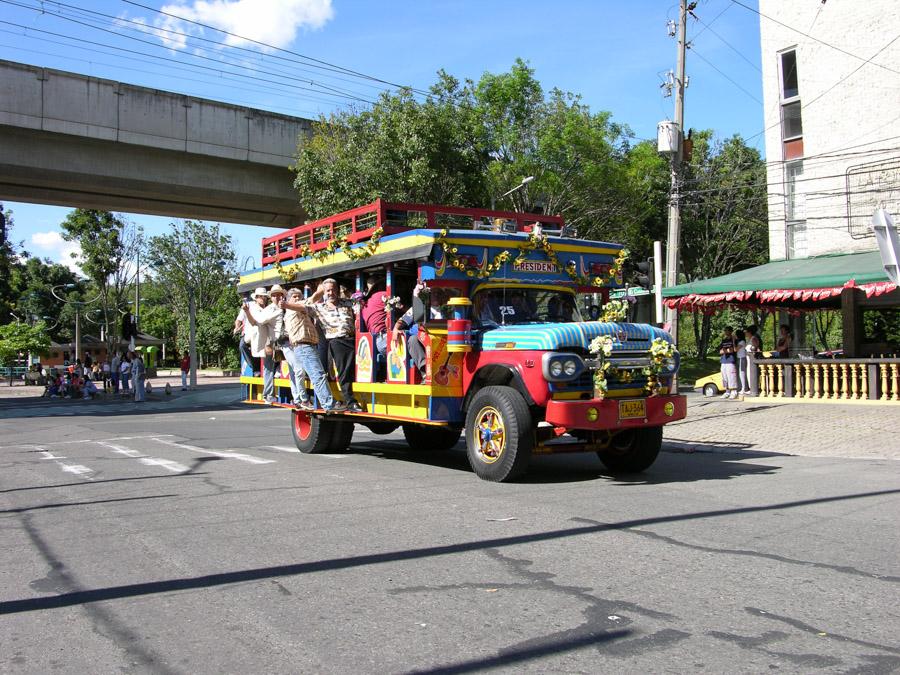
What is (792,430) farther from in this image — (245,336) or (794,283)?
(245,336)

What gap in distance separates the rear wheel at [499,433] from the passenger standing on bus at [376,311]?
1.81m

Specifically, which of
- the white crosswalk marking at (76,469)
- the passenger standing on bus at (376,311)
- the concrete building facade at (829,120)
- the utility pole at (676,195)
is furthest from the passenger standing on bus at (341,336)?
the concrete building facade at (829,120)

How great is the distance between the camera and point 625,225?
102 ft

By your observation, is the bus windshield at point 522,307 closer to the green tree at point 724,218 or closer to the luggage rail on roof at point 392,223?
the luggage rail on roof at point 392,223

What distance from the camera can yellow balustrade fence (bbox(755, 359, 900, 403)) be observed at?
16.6 meters

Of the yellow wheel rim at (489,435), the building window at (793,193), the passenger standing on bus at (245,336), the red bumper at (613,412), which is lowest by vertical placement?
the yellow wheel rim at (489,435)

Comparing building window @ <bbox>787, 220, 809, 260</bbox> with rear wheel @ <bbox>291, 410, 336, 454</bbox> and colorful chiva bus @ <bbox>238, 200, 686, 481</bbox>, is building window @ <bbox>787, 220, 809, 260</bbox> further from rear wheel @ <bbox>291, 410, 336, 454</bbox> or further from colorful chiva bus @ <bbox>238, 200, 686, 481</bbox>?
rear wheel @ <bbox>291, 410, 336, 454</bbox>

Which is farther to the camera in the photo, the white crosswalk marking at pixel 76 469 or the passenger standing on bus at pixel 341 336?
the passenger standing on bus at pixel 341 336

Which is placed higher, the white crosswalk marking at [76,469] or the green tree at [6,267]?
the green tree at [6,267]

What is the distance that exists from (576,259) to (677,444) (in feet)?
14.1

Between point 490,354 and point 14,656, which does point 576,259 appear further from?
point 14,656

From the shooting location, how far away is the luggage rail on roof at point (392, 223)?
10336 mm

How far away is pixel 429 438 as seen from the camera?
40.2 ft

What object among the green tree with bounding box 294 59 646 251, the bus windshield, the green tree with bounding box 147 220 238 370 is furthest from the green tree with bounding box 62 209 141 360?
the bus windshield
